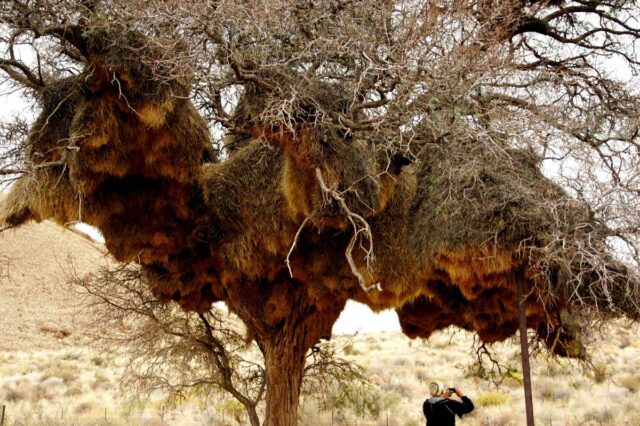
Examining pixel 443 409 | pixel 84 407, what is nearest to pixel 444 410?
pixel 443 409

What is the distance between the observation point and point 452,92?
841cm

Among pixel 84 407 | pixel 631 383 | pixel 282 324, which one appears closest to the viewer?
pixel 282 324

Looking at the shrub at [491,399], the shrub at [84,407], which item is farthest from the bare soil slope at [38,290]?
the shrub at [491,399]

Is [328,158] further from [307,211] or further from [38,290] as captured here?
[38,290]

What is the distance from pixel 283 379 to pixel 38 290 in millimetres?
39898

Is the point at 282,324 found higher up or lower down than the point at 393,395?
higher up

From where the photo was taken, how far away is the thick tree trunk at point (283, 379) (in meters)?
11.5

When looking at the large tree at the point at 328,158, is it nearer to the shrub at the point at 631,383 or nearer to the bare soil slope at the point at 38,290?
the shrub at the point at 631,383

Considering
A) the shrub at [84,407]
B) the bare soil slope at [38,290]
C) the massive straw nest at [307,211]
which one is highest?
the bare soil slope at [38,290]

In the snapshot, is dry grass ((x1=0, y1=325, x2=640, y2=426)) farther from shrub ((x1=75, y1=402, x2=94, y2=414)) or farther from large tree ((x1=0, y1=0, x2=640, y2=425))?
large tree ((x1=0, y1=0, x2=640, y2=425))

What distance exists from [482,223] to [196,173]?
3.89 m

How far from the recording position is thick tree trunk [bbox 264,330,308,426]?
11523 mm

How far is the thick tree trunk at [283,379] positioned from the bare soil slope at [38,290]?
2639 centimetres

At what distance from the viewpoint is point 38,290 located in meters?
47.2
